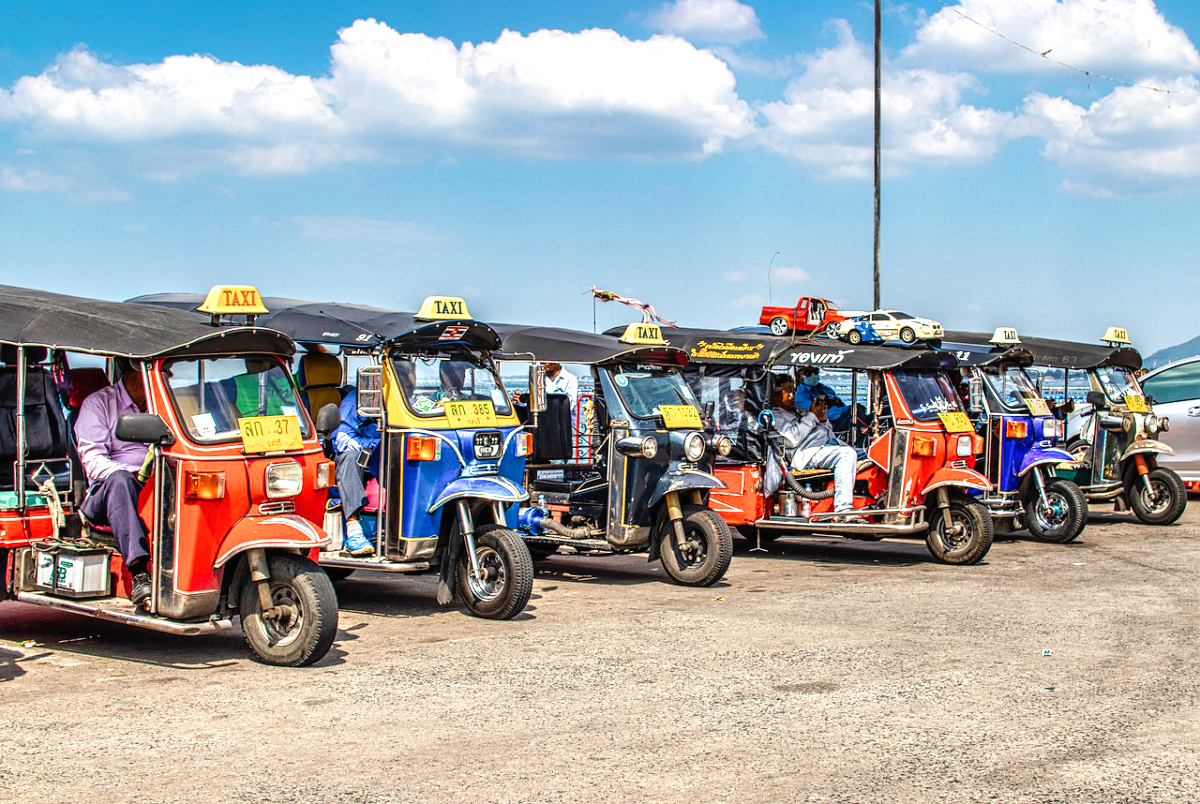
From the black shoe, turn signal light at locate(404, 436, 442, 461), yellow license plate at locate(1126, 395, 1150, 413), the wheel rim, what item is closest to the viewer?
the black shoe

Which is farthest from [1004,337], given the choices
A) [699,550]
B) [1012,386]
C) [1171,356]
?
[1171,356]

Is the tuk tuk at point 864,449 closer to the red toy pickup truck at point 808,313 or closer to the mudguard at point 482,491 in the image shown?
the mudguard at point 482,491

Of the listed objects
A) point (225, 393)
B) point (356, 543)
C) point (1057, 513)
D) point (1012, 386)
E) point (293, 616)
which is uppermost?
point (1012, 386)

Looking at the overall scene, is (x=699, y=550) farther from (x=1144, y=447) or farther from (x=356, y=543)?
(x=1144, y=447)

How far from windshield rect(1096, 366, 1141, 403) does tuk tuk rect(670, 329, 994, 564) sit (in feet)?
14.1

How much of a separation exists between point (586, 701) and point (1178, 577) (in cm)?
723

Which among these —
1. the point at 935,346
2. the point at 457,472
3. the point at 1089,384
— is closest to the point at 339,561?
the point at 457,472

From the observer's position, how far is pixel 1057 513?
582 inches

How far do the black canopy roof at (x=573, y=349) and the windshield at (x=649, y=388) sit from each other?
11 cm

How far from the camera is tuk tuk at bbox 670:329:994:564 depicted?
13.0 meters

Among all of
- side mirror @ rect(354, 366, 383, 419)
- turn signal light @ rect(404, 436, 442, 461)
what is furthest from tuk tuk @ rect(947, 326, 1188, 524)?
side mirror @ rect(354, 366, 383, 419)

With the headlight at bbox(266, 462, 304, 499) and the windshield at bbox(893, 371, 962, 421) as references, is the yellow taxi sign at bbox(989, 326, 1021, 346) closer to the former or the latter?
the windshield at bbox(893, 371, 962, 421)

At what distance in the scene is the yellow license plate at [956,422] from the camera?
44.0 ft

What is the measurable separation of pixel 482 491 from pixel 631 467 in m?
2.09
